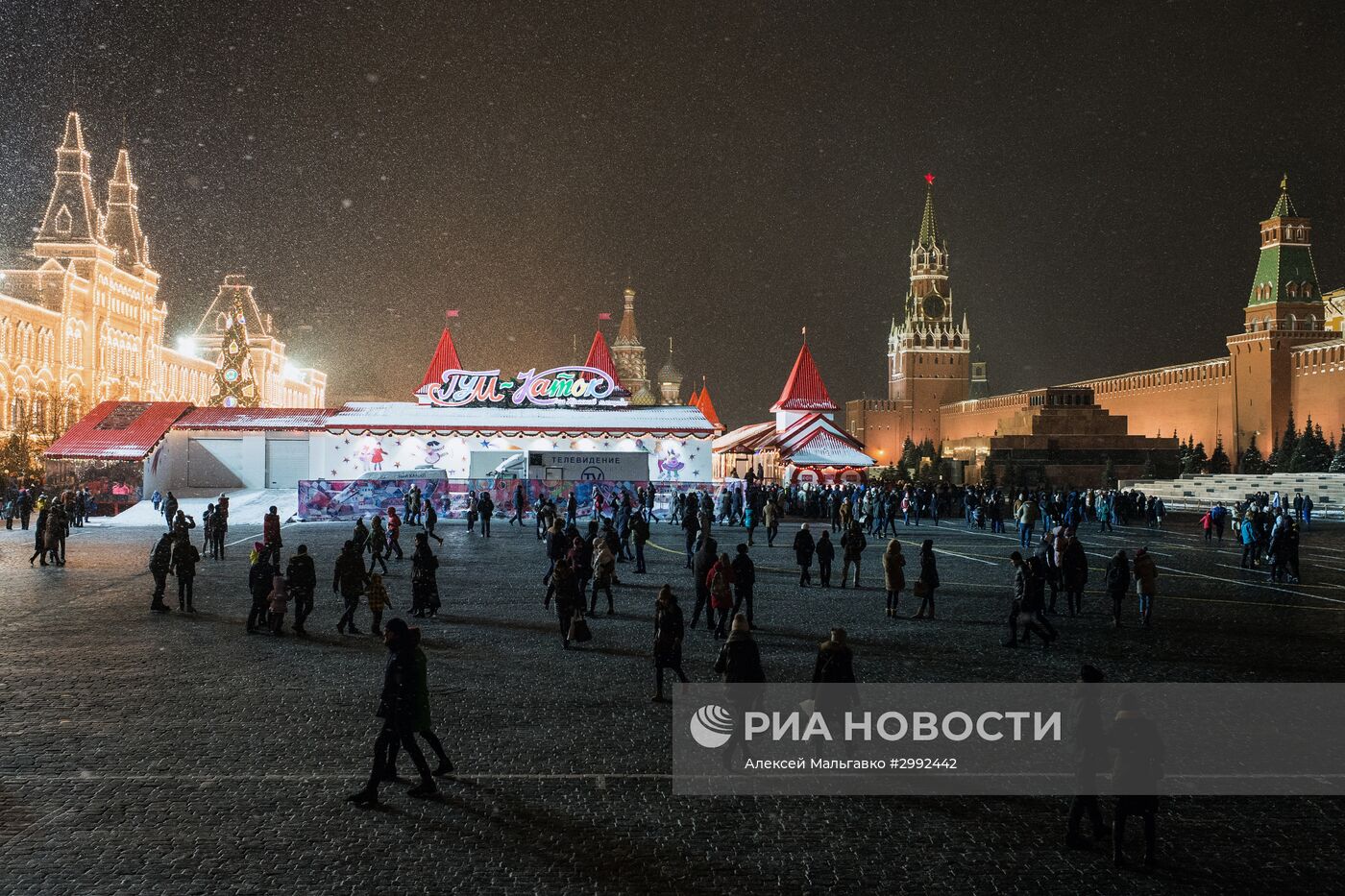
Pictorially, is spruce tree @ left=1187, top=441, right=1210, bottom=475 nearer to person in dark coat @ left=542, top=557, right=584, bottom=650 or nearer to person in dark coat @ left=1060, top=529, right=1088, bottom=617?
person in dark coat @ left=1060, top=529, right=1088, bottom=617

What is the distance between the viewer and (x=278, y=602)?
12906mm

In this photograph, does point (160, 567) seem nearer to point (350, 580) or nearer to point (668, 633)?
point (350, 580)

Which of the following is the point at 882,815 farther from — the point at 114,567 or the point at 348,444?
the point at 348,444

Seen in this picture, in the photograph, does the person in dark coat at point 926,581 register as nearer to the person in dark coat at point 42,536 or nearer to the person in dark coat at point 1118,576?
the person in dark coat at point 1118,576

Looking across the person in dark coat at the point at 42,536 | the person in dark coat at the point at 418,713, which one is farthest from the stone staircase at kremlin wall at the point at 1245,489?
the person in dark coat at the point at 418,713

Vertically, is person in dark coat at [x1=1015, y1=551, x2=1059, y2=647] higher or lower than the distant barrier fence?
lower

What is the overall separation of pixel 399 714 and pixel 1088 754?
430 cm

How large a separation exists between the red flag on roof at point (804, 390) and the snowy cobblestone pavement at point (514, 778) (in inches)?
1716

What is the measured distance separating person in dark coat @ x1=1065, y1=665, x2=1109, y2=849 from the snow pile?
31.9 meters

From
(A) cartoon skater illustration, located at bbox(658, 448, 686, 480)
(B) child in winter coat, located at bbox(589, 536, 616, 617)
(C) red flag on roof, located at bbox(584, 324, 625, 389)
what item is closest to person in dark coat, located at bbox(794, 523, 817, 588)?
A: (B) child in winter coat, located at bbox(589, 536, 616, 617)

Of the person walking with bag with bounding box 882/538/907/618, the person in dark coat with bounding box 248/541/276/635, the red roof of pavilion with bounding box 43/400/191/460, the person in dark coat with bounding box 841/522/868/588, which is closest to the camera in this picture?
the person in dark coat with bounding box 248/541/276/635

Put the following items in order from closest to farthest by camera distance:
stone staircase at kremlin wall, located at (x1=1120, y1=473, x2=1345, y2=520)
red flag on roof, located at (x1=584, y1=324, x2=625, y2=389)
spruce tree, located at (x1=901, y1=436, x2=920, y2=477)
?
stone staircase at kremlin wall, located at (x1=1120, y1=473, x2=1345, y2=520) → red flag on roof, located at (x1=584, y1=324, x2=625, y2=389) → spruce tree, located at (x1=901, y1=436, x2=920, y2=477)

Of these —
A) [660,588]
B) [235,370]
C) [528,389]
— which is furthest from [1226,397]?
[660,588]

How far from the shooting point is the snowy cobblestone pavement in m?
5.84
